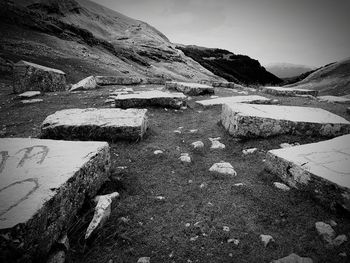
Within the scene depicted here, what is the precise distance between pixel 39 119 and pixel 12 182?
3331mm

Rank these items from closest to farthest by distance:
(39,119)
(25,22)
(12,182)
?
1. (12,182)
2. (39,119)
3. (25,22)

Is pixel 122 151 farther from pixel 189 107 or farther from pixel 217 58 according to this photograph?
pixel 217 58

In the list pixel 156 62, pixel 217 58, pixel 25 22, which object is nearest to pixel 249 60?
pixel 217 58

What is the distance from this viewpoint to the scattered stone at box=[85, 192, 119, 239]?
166 centimetres

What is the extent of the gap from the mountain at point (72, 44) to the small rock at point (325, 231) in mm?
10836

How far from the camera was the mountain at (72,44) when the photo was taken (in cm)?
1172

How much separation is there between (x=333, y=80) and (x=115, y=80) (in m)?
13.7

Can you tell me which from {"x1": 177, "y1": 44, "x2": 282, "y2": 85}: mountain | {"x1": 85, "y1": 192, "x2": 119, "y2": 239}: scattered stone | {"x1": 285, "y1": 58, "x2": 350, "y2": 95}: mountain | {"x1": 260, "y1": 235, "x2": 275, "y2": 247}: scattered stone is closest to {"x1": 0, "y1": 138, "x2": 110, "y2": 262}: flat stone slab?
{"x1": 85, "y1": 192, "x2": 119, "y2": 239}: scattered stone

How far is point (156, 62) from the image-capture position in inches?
1071

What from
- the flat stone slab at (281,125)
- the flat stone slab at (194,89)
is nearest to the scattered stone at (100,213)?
the flat stone slab at (281,125)

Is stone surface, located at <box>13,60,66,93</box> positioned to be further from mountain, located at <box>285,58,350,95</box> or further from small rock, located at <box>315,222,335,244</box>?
mountain, located at <box>285,58,350,95</box>

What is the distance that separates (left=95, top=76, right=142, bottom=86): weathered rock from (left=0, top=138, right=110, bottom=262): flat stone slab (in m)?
7.40

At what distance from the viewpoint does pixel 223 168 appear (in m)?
2.65

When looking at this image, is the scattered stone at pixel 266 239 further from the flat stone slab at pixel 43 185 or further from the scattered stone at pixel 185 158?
the flat stone slab at pixel 43 185
